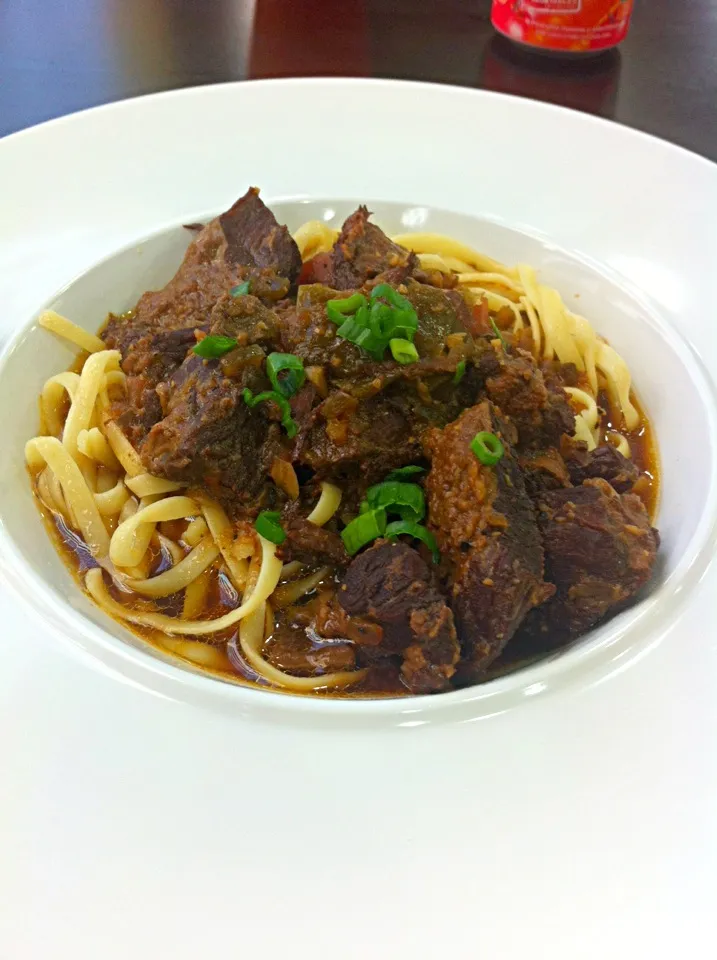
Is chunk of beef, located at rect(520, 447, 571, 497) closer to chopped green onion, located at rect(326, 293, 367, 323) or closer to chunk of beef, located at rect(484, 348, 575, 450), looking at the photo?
chunk of beef, located at rect(484, 348, 575, 450)

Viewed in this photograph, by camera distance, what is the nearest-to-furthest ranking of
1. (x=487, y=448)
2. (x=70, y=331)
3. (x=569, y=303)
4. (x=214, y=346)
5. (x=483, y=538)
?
(x=483, y=538) < (x=487, y=448) < (x=214, y=346) < (x=70, y=331) < (x=569, y=303)

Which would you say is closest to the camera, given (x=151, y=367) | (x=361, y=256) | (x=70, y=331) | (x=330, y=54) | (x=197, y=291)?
(x=151, y=367)

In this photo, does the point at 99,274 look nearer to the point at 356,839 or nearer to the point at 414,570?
the point at 414,570

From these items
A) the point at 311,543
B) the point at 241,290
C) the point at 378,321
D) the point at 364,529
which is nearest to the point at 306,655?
the point at 311,543

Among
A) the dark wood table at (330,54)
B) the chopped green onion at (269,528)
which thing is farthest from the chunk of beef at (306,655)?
the dark wood table at (330,54)

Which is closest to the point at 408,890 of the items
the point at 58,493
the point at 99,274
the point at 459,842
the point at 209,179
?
the point at 459,842

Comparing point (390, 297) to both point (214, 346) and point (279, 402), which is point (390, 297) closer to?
point (279, 402)
